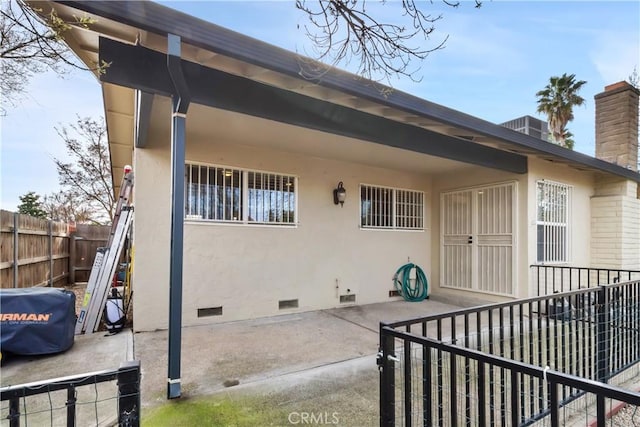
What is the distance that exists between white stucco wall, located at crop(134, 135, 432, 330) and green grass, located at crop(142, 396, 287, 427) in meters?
2.16

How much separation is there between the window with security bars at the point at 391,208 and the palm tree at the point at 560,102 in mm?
11027

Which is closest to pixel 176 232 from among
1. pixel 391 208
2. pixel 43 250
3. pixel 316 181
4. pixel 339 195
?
pixel 316 181

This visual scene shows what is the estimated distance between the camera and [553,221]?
Result: 616 cm

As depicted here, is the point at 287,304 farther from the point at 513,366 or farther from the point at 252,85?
the point at 513,366

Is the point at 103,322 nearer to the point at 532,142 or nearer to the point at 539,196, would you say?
the point at 532,142

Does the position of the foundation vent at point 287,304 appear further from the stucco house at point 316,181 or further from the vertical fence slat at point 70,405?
the vertical fence slat at point 70,405

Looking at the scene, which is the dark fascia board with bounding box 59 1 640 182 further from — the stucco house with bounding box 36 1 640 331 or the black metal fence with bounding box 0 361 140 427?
the black metal fence with bounding box 0 361 140 427

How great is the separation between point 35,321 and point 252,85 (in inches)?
119

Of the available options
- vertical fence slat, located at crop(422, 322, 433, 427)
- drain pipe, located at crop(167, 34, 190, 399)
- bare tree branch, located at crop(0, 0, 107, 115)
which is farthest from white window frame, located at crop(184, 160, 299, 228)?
vertical fence slat, located at crop(422, 322, 433, 427)

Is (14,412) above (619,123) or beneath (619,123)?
beneath

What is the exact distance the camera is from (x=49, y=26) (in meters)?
1.97

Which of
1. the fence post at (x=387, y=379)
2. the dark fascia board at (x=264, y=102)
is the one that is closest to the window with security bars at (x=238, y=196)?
the dark fascia board at (x=264, y=102)

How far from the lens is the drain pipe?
2.53m

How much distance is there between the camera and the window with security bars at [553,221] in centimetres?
594
